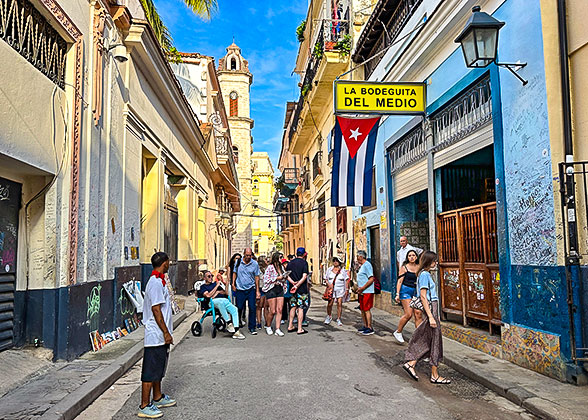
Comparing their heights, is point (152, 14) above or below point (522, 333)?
above

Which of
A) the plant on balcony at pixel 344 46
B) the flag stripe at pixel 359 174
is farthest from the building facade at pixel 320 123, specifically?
the flag stripe at pixel 359 174

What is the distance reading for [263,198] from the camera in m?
74.3

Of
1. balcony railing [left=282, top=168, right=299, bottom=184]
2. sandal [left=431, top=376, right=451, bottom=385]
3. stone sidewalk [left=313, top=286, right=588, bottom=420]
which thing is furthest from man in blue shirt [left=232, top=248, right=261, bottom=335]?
balcony railing [left=282, top=168, right=299, bottom=184]

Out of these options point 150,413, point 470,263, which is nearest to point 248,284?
point 470,263

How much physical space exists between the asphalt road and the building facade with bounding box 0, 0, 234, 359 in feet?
6.16

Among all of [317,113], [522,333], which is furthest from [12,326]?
[317,113]

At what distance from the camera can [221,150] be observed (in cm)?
2906

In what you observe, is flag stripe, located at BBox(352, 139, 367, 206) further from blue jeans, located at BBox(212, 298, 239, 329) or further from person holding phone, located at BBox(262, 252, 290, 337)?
blue jeans, located at BBox(212, 298, 239, 329)

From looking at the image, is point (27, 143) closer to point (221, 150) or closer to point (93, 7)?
point (93, 7)

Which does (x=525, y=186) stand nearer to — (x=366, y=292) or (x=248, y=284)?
(x=366, y=292)

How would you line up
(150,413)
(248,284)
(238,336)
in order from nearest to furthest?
(150,413) → (238,336) → (248,284)

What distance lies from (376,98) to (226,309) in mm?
5041

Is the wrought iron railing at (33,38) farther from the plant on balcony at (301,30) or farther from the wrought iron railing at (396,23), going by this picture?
the plant on balcony at (301,30)

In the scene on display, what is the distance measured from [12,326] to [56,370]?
2.72 feet
